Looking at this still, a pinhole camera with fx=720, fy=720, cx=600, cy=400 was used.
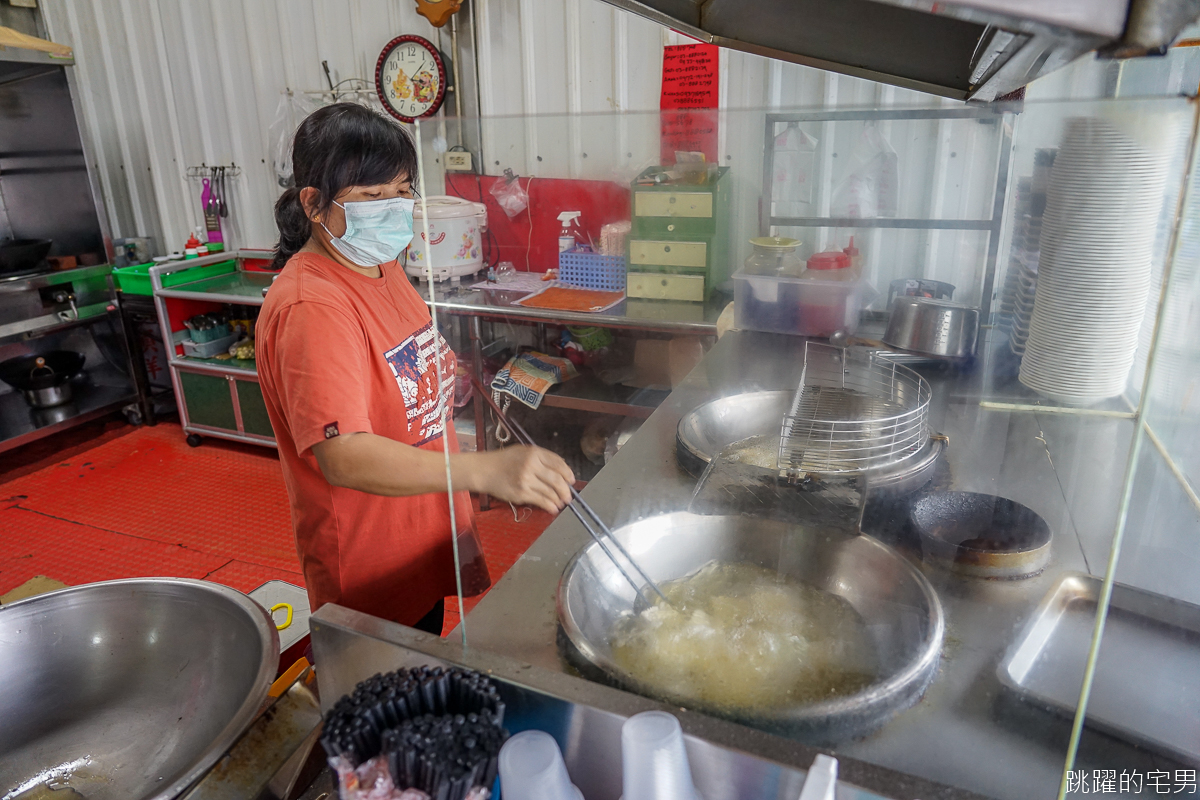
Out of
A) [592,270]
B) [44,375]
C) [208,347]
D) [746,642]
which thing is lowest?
[44,375]

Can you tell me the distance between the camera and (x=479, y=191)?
3.77 feet

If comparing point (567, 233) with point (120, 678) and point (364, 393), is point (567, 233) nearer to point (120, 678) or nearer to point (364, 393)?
point (364, 393)

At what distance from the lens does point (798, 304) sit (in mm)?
1574

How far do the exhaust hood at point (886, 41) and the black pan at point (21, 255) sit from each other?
13.1ft

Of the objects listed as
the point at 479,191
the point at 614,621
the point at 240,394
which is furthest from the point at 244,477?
the point at 614,621

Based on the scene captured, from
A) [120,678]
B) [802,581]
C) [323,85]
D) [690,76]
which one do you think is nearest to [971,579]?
[802,581]

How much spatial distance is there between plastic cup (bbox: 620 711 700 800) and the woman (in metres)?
0.37

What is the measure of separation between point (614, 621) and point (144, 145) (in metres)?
4.58

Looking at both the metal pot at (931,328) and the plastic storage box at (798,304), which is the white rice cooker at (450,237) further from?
the metal pot at (931,328)

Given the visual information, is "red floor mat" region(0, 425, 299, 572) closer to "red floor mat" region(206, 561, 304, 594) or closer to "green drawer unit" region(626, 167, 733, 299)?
"red floor mat" region(206, 561, 304, 594)

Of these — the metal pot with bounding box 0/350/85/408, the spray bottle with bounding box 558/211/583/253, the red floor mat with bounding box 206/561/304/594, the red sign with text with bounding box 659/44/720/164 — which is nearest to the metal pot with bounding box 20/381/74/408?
the metal pot with bounding box 0/350/85/408

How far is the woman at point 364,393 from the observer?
110 centimetres

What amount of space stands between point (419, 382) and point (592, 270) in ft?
1.56

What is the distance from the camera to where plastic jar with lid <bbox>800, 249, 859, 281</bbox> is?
1.38m
